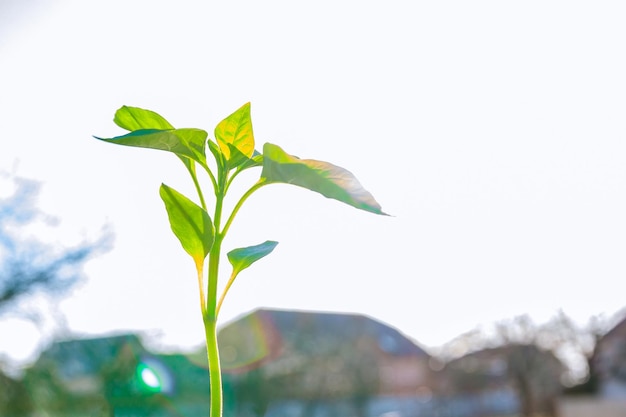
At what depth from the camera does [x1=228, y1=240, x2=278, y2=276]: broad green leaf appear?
50cm

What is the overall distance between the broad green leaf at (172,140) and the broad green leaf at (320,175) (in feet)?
0.21

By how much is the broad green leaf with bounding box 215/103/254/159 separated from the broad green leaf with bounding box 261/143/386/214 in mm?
73

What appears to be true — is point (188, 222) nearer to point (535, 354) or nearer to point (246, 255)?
point (246, 255)

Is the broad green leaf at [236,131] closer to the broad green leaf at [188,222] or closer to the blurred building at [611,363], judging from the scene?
the broad green leaf at [188,222]

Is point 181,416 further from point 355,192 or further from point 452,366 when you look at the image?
point 355,192

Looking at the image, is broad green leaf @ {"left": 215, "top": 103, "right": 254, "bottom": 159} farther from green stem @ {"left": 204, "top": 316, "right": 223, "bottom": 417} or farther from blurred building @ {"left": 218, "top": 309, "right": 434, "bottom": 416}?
blurred building @ {"left": 218, "top": 309, "right": 434, "bottom": 416}

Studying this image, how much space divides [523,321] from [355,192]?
20719mm

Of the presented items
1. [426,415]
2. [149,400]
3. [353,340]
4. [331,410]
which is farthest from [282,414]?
[426,415]

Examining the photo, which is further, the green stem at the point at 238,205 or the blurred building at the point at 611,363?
the blurred building at the point at 611,363

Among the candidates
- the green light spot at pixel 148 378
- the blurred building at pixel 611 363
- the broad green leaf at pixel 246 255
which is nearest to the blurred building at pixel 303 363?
the green light spot at pixel 148 378

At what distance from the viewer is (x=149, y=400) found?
11.8 metres

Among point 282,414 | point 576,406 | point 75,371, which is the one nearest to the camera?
point 75,371

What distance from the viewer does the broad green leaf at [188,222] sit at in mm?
481

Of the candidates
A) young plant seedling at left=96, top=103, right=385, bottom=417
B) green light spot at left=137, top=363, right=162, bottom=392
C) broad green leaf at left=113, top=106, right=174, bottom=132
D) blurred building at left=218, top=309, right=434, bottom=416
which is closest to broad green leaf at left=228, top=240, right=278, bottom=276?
young plant seedling at left=96, top=103, right=385, bottom=417
